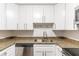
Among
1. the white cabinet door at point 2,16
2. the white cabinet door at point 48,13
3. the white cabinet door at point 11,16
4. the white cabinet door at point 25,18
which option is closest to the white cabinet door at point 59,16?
the white cabinet door at point 48,13

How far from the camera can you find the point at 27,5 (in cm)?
304

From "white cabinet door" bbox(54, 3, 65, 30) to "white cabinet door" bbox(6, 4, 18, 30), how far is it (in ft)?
3.31

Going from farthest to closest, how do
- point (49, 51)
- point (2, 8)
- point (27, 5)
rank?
point (27, 5)
point (2, 8)
point (49, 51)

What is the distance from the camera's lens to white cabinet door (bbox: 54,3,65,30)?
290 cm

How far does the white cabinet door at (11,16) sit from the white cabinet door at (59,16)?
3.31 ft

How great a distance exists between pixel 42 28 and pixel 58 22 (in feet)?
1.56

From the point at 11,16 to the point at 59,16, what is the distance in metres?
1.18

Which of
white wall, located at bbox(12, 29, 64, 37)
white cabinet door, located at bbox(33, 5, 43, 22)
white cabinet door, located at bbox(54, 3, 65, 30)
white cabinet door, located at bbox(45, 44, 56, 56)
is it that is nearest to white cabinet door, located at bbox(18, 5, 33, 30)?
white cabinet door, located at bbox(33, 5, 43, 22)

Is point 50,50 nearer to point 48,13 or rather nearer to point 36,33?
point 36,33

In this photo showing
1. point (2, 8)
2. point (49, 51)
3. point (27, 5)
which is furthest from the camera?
point (27, 5)

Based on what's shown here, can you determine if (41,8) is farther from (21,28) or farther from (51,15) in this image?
(21,28)

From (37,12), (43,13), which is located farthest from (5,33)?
(43,13)

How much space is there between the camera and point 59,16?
300cm

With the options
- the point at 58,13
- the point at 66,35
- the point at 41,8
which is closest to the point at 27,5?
the point at 41,8
